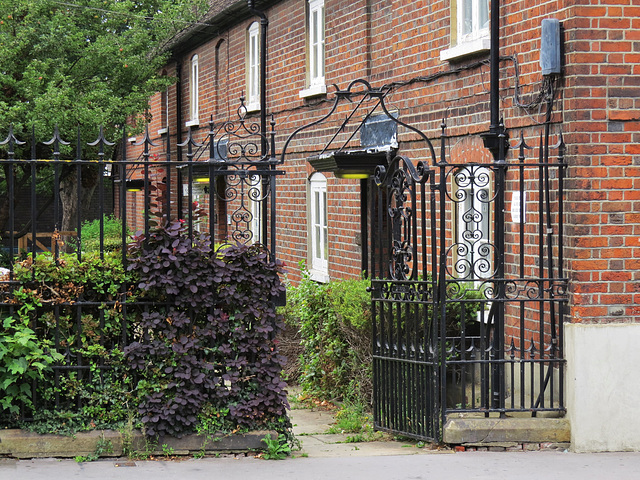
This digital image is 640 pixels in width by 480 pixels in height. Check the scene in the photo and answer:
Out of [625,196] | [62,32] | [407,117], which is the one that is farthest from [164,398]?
[62,32]

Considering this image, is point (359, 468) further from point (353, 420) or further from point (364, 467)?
point (353, 420)

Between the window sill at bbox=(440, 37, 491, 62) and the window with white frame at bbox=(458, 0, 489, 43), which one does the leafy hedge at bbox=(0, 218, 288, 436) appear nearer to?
the window sill at bbox=(440, 37, 491, 62)

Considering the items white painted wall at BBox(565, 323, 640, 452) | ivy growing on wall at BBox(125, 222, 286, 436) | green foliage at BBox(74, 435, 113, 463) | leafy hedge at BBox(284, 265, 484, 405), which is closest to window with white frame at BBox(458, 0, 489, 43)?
leafy hedge at BBox(284, 265, 484, 405)

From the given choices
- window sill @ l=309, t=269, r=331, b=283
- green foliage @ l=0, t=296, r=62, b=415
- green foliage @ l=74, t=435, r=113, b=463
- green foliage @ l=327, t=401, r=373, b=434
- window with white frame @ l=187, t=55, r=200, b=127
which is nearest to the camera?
green foliage @ l=0, t=296, r=62, b=415

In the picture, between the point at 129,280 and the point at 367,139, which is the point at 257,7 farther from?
the point at 129,280

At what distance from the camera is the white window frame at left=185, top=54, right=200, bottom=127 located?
21844mm

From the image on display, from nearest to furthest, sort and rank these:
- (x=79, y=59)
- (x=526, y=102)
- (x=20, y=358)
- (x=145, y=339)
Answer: (x=20, y=358) < (x=145, y=339) < (x=526, y=102) < (x=79, y=59)

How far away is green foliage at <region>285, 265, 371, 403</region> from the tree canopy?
30.2 ft

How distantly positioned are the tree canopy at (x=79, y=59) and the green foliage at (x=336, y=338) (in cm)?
921

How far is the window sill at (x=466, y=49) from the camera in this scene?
926 cm

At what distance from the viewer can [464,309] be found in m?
7.71

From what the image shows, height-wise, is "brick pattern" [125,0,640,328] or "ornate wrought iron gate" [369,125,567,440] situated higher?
"brick pattern" [125,0,640,328]

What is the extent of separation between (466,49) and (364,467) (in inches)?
180

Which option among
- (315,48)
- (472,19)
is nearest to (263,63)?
(315,48)
